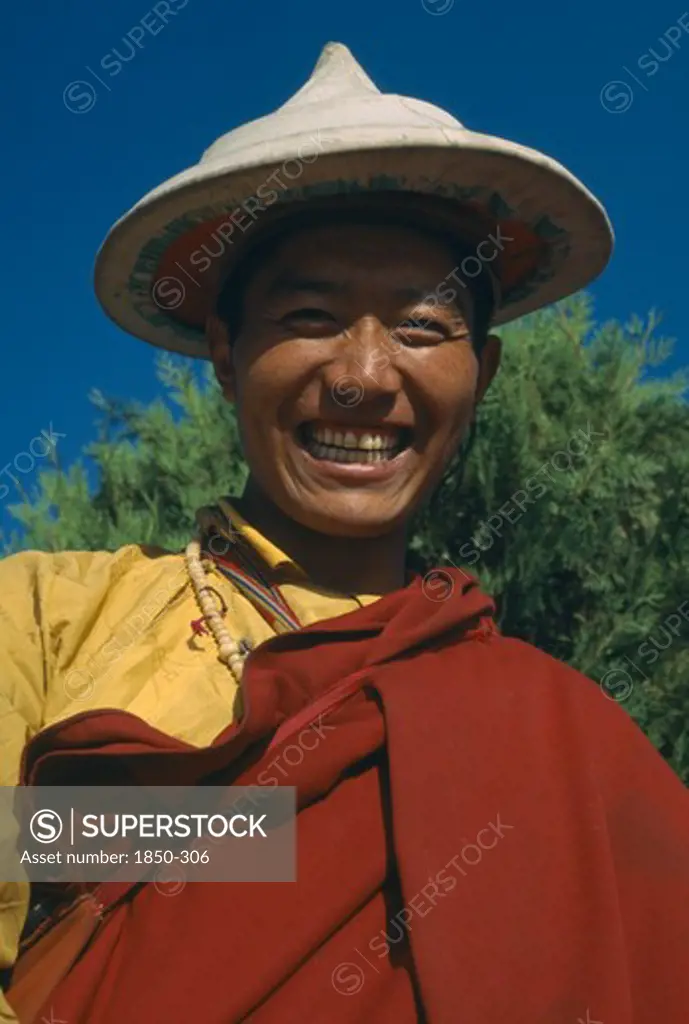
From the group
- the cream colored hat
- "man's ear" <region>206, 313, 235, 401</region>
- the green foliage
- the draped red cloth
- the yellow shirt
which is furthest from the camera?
the green foliage

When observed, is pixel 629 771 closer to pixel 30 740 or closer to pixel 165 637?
pixel 165 637

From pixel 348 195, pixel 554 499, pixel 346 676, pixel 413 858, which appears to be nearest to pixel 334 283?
pixel 348 195

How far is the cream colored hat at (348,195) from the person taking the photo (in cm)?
203

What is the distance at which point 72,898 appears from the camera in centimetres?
183

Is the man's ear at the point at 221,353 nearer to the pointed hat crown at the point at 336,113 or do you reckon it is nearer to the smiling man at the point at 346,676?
the smiling man at the point at 346,676

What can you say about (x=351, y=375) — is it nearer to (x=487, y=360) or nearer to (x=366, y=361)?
(x=366, y=361)

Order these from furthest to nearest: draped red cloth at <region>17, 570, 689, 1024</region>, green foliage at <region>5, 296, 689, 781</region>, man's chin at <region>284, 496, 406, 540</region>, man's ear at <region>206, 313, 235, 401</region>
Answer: green foliage at <region>5, 296, 689, 781</region> < man's ear at <region>206, 313, 235, 401</region> < man's chin at <region>284, 496, 406, 540</region> < draped red cloth at <region>17, 570, 689, 1024</region>

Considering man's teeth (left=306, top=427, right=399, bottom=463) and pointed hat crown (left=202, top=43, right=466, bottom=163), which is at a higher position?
pointed hat crown (left=202, top=43, right=466, bottom=163)

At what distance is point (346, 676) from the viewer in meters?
1.93

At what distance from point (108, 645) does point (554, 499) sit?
261cm

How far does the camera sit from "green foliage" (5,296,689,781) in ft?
14.2

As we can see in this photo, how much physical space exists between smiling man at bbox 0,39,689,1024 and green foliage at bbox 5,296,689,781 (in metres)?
1.82

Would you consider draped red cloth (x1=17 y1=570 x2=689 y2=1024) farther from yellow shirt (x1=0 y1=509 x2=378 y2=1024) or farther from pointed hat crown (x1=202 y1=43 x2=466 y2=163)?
pointed hat crown (x1=202 y1=43 x2=466 y2=163)

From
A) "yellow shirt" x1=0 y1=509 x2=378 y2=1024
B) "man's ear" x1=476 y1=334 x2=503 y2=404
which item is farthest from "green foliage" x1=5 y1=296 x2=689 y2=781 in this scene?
"yellow shirt" x1=0 y1=509 x2=378 y2=1024
